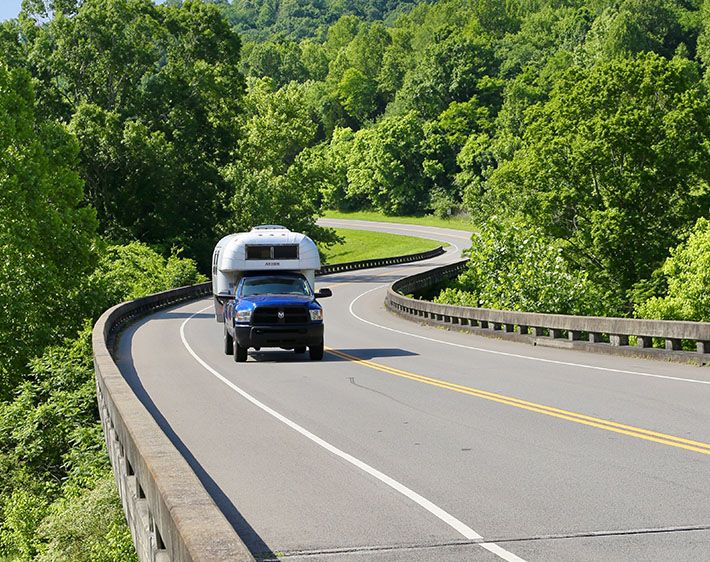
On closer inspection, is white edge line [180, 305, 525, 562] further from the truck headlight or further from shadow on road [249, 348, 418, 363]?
shadow on road [249, 348, 418, 363]

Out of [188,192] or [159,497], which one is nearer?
[159,497]

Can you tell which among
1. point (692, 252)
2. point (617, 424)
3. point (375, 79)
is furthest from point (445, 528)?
point (375, 79)

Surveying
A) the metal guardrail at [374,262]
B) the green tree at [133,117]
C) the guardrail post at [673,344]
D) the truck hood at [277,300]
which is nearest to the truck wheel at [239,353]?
the truck hood at [277,300]

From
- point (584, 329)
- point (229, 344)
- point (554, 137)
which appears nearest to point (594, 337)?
point (584, 329)

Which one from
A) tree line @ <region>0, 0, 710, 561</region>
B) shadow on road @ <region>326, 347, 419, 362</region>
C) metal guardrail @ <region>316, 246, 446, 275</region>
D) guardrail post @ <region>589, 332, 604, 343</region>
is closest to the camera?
tree line @ <region>0, 0, 710, 561</region>

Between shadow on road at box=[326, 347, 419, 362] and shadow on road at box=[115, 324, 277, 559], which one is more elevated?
shadow on road at box=[115, 324, 277, 559]

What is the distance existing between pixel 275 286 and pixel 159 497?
18.1 meters

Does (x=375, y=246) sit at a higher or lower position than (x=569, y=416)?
lower

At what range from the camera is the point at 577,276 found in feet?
137

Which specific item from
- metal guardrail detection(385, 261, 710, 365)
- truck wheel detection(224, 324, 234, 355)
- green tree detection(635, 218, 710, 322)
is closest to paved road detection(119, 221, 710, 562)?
metal guardrail detection(385, 261, 710, 365)

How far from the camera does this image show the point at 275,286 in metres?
25.4

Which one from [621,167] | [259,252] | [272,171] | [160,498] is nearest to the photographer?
[160,498]

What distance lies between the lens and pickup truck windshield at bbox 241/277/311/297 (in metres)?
25.1

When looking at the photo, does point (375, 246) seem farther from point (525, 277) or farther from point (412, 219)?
point (525, 277)
